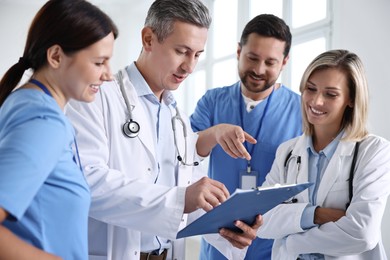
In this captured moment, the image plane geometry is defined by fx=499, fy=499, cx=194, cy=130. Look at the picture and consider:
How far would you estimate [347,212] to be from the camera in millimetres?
1675

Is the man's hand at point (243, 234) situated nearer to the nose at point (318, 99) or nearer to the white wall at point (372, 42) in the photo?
the nose at point (318, 99)

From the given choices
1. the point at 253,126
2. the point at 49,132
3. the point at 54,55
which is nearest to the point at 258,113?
the point at 253,126

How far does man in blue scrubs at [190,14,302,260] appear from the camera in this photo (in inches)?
86.3

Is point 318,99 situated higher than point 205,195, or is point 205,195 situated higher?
point 318,99

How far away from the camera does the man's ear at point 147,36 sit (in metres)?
1.64

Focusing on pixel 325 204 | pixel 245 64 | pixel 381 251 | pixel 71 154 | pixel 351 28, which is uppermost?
pixel 351 28

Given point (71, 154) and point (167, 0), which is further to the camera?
point (167, 0)

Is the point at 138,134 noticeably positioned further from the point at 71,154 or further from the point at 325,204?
the point at 325,204

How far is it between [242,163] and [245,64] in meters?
0.45

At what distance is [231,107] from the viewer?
7.73 feet

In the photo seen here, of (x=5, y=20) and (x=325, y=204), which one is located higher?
(x=5, y=20)

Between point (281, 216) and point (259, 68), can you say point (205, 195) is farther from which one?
point (259, 68)

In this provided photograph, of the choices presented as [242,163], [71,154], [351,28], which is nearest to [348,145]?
[242,163]

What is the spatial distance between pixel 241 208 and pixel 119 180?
331mm
